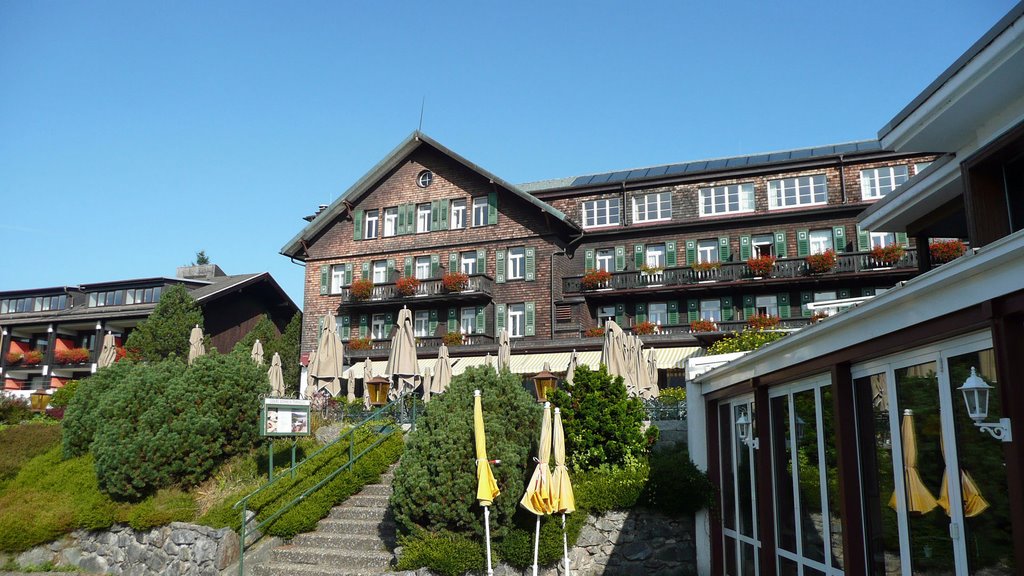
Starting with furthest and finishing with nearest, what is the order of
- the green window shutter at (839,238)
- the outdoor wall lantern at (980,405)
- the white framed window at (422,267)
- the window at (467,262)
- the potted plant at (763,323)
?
the white framed window at (422,267) → the window at (467,262) → the green window shutter at (839,238) → the potted plant at (763,323) → the outdoor wall lantern at (980,405)

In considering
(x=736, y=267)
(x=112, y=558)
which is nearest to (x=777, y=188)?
(x=736, y=267)

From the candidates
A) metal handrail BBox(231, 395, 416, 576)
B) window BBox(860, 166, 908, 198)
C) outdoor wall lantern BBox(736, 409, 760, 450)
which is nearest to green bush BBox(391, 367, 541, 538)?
metal handrail BBox(231, 395, 416, 576)

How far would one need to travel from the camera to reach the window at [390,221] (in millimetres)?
43969

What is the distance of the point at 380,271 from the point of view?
43781mm

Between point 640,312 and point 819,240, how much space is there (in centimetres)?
834

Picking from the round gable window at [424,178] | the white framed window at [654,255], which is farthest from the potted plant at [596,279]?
the round gable window at [424,178]

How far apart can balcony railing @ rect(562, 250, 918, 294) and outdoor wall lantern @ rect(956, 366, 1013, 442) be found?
1148 inches

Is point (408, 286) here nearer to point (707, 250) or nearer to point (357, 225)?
point (357, 225)

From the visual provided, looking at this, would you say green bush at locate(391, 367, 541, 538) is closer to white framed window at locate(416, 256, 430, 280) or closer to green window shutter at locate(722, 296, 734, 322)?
green window shutter at locate(722, 296, 734, 322)

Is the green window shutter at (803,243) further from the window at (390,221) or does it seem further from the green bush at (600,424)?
the green bush at (600,424)

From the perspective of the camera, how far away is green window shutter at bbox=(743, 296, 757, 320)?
3634 centimetres

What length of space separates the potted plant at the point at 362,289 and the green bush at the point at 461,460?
89.0 feet

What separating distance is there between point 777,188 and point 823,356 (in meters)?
29.9

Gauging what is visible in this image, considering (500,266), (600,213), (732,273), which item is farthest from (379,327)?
(732,273)
